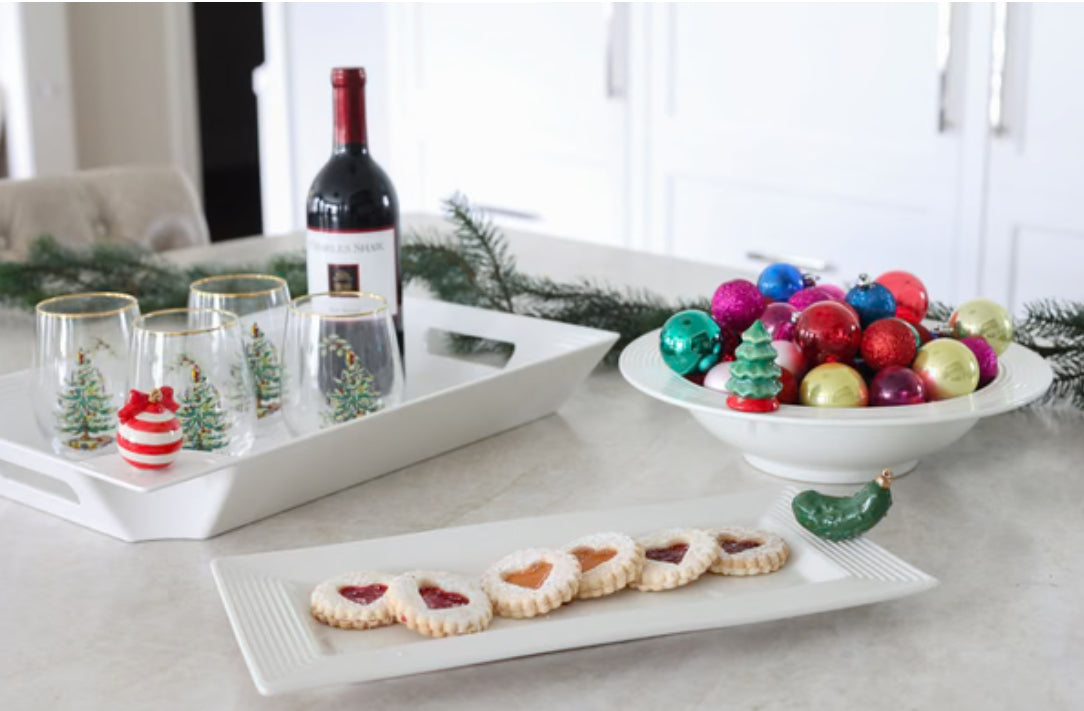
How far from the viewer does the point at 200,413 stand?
0.93 metres

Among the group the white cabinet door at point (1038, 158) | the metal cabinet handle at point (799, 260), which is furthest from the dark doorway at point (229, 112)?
the white cabinet door at point (1038, 158)

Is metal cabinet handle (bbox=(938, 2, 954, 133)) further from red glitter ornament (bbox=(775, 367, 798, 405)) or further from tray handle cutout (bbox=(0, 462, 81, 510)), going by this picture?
tray handle cutout (bbox=(0, 462, 81, 510))

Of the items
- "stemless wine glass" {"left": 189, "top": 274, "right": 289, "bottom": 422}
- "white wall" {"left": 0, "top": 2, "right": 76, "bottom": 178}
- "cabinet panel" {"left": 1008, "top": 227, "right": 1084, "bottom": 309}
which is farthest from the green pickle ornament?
"white wall" {"left": 0, "top": 2, "right": 76, "bottom": 178}

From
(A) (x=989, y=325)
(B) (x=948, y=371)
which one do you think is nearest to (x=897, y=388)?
(B) (x=948, y=371)

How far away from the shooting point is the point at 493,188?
3338 millimetres

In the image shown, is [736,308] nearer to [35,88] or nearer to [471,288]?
[471,288]

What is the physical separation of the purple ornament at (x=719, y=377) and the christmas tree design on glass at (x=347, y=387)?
0.83 feet

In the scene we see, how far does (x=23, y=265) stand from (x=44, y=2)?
3.29 metres

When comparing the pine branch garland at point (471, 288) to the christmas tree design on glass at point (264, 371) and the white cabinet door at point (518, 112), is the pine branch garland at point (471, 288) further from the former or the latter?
the white cabinet door at point (518, 112)

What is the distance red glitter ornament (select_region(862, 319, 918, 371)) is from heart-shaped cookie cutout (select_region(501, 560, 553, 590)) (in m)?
0.33

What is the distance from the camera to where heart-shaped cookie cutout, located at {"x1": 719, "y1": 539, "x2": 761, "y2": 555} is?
0.84 metres

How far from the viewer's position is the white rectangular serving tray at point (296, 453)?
90 cm

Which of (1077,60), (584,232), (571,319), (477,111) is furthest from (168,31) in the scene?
(571,319)

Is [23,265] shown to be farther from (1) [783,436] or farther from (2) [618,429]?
(1) [783,436]
